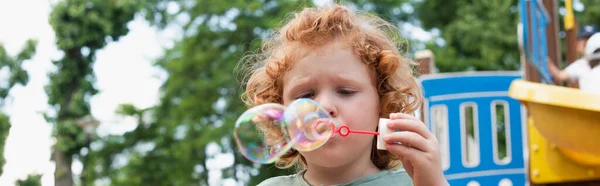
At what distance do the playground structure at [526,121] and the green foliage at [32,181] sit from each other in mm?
12162

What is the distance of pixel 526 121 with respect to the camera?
6055 mm

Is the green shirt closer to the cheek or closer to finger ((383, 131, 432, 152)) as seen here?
the cheek

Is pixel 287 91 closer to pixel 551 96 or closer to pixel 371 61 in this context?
pixel 371 61

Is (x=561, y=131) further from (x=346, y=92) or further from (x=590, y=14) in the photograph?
(x=590, y=14)

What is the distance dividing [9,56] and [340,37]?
16919mm

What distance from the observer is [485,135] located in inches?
258

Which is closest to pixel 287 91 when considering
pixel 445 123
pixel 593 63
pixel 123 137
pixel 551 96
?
pixel 551 96

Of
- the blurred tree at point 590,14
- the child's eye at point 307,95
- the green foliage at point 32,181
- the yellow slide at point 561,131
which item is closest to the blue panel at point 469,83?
the yellow slide at point 561,131

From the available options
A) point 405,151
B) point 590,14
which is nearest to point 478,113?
point 405,151

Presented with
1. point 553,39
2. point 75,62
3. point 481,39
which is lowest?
point 553,39

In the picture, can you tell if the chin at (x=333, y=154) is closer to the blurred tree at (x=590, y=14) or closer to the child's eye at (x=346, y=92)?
the child's eye at (x=346, y=92)

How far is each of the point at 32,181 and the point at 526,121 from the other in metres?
13.5

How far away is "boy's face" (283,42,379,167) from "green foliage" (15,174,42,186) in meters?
16.2

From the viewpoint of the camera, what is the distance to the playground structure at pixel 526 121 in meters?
3.70
